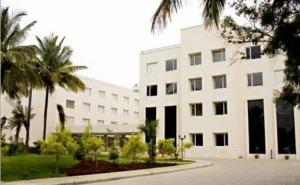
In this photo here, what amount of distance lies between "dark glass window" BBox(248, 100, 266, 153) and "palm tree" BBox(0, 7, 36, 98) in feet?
64.4

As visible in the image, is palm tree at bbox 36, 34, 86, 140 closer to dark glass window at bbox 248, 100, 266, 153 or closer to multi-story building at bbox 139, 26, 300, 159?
multi-story building at bbox 139, 26, 300, 159

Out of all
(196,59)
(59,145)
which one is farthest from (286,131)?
(59,145)

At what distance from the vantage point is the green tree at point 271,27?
27.4 ft

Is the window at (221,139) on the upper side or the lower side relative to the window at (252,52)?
lower

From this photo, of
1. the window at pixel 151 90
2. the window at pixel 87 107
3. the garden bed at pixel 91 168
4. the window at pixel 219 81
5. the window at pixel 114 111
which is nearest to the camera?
the garden bed at pixel 91 168

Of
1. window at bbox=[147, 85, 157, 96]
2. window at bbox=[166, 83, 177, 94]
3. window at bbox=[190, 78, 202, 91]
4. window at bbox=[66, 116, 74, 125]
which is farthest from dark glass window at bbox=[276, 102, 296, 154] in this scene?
window at bbox=[66, 116, 74, 125]

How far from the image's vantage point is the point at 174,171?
65.9ft

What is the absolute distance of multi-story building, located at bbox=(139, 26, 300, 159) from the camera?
112ft

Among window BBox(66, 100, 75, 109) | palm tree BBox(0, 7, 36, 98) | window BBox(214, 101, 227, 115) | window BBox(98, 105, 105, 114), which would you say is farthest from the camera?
window BBox(98, 105, 105, 114)

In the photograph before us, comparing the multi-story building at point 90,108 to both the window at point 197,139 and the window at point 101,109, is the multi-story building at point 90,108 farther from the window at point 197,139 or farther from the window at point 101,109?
the window at point 197,139

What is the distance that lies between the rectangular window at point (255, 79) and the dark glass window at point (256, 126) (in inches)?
65.3

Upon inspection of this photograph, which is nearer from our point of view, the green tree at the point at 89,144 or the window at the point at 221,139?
the green tree at the point at 89,144

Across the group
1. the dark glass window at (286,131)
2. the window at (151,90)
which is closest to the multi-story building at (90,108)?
the window at (151,90)

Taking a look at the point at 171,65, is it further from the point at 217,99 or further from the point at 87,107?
the point at 87,107
